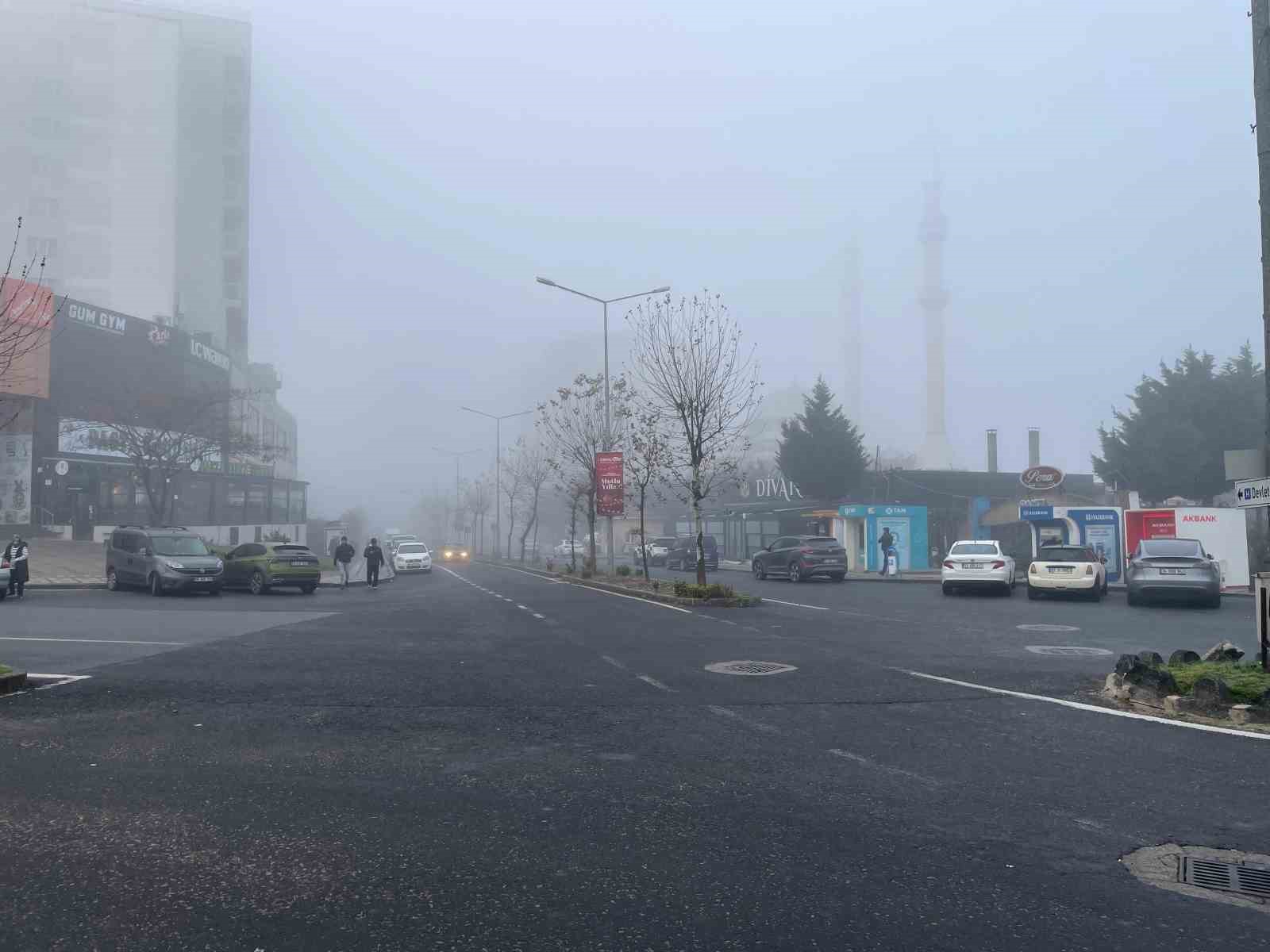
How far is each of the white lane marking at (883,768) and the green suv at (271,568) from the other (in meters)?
23.9

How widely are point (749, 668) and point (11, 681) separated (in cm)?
774

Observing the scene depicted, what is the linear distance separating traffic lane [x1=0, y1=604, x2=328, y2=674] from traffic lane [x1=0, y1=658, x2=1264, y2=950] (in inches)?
217

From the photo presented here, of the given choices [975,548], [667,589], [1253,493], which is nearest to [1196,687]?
[1253,493]

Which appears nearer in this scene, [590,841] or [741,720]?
[590,841]

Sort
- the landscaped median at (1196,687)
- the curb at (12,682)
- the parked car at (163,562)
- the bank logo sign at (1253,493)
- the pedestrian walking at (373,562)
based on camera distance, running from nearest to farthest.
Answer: the landscaped median at (1196,687)
the bank logo sign at (1253,493)
the curb at (12,682)
the parked car at (163,562)
the pedestrian walking at (373,562)

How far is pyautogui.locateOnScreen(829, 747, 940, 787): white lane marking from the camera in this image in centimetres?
632

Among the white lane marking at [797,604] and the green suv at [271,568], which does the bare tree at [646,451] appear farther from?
the green suv at [271,568]

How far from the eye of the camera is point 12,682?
31.2ft

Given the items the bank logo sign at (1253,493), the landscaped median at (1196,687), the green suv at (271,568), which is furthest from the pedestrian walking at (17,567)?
the bank logo sign at (1253,493)

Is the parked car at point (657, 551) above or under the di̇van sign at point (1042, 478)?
under

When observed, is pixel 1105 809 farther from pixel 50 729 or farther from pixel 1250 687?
pixel 50 729

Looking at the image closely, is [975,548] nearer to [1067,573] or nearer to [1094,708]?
[1067,573]

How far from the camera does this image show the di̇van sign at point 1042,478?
37.2 m

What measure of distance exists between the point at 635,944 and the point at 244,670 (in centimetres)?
863
